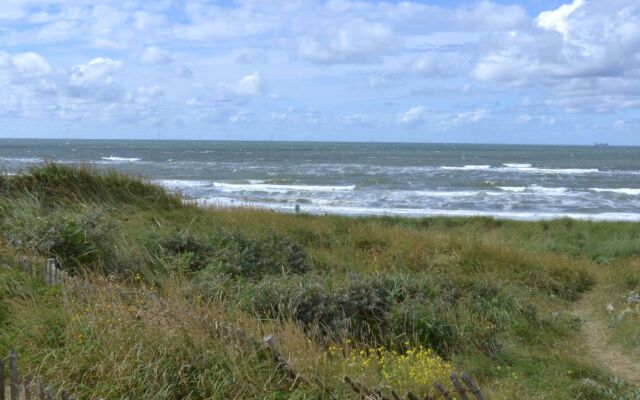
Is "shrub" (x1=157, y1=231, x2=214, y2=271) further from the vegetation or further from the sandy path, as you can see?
the sandy path

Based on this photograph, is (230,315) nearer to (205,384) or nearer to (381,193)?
(205,384)

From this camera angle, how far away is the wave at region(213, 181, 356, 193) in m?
39.5

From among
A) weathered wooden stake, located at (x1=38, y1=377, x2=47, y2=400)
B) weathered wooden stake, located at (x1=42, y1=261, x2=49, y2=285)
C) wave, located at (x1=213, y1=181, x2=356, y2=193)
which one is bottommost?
wave, located at (x1=213, y1=181, x2=356, y2=193)

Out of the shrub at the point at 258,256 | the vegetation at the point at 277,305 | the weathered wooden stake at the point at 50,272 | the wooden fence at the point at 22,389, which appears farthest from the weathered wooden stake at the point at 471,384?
the shrub at the point at 258,256

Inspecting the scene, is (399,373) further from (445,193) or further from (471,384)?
(445,193)

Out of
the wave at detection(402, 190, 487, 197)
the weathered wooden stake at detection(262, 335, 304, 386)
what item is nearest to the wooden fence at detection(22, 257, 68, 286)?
the weathered wooden stake at detection(262, 335, 304, 386)

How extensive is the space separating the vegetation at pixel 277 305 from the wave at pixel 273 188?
75.7 ft

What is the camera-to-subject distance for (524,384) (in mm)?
6551

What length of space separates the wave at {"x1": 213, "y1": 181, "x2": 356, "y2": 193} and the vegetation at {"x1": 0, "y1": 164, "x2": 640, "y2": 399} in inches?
908

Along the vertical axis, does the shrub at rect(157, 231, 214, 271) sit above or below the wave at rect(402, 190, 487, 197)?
above

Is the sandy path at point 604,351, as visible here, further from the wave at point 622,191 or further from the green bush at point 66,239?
Result: the wave at point 622,191

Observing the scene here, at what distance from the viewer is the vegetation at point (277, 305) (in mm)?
5082

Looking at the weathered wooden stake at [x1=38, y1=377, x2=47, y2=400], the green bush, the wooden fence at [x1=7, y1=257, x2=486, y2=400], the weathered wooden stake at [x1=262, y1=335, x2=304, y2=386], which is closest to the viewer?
the wooden fence at [x1=7, y1=257, x2=486, y2=400]

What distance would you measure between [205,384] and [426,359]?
2091 mm
